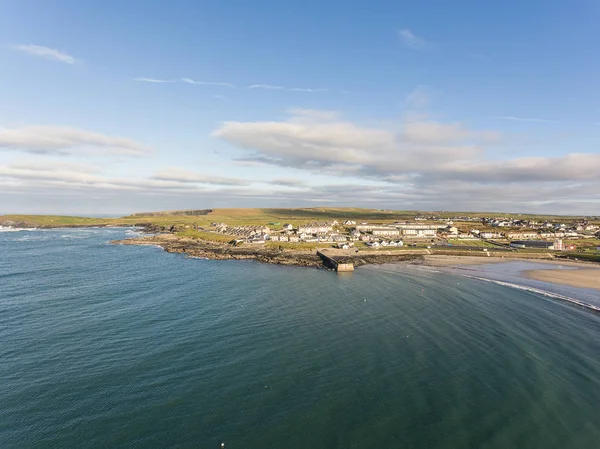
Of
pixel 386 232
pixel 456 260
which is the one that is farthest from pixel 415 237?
pixel 456 260

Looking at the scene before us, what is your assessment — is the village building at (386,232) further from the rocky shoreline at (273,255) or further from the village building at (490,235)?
the rocky shoreline at (273,255)

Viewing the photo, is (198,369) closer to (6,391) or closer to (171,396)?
(171,396)

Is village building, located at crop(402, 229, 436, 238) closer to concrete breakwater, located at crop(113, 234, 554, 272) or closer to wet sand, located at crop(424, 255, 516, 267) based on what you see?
concrete breakwater, located at crop(113, 234, 554, 272)

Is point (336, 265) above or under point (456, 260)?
above

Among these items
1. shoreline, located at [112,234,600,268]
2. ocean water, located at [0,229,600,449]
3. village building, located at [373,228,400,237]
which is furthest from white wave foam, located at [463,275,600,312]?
village building, located at [373,228,400,237]

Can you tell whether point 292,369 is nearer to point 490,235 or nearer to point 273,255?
point 273,255

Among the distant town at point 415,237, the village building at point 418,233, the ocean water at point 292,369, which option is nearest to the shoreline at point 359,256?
the distant town at point 415,237
